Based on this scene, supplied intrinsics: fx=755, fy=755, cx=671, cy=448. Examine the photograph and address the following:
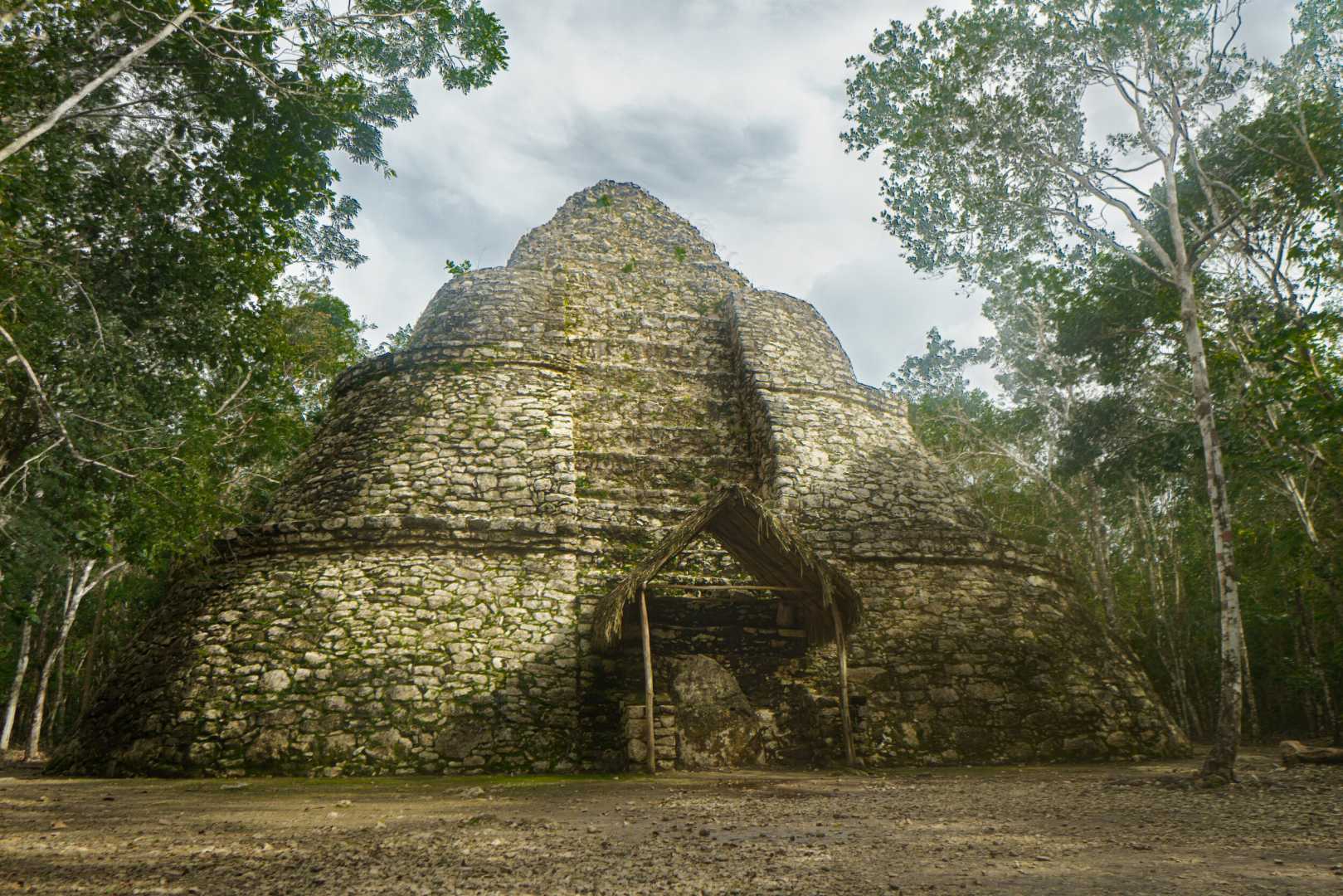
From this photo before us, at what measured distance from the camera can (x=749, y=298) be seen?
1438cm

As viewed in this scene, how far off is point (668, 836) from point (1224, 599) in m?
5.95

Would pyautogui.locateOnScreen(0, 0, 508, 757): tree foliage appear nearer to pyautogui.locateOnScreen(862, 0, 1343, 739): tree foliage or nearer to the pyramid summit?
the pyramid summit

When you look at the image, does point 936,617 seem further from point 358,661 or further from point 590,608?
point 358,661

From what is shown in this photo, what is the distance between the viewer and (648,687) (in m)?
7.57

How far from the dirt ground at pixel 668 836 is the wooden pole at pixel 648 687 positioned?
20.2 inches

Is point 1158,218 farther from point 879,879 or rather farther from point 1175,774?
point 879,879

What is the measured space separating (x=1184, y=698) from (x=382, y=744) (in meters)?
17.8

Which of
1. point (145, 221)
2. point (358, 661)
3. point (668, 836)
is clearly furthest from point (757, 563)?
point (145, 221)

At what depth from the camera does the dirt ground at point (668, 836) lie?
127 inches

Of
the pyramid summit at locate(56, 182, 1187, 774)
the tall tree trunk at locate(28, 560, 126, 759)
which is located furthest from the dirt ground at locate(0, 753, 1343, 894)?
the tall tree trunk at locate(28, 560, 126, 759)

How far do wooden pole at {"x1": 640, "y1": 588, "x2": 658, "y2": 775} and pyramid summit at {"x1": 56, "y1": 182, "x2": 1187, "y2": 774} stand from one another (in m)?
0.19

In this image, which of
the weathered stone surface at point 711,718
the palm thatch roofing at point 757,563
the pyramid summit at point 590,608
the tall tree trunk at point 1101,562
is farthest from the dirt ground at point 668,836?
the tall tree trunk at point 1101,562

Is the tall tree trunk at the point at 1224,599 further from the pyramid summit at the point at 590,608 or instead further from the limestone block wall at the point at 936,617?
the pyramid summit at the point at 590,608

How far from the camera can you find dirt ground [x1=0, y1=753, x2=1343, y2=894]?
10.6ft
